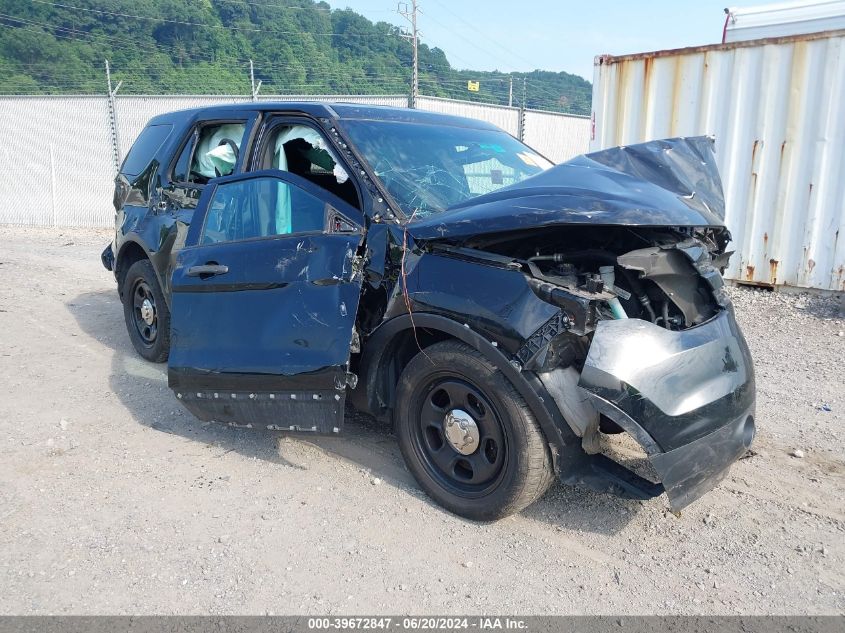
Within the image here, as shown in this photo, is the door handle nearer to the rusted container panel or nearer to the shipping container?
the rusted container panel

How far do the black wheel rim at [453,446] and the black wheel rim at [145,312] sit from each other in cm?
317

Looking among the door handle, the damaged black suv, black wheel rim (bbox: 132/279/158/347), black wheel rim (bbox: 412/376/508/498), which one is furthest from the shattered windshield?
black wheel rim (bbox: 132/279/158/347)

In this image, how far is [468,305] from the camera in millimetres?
3100

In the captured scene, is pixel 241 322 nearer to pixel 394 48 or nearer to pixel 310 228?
pixel 310 228

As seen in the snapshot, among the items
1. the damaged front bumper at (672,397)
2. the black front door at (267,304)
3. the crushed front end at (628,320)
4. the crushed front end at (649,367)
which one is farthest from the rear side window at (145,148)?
the damaged front bumper at (672,397)

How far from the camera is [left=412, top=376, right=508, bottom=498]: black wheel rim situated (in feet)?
10.4

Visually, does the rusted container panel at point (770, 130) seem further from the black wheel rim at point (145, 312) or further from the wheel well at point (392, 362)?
the black wheel rim at point (145, 312)

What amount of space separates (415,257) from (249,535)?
4.98 feet

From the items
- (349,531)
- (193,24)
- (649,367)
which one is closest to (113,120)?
(349,531)

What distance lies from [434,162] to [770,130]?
5.20m

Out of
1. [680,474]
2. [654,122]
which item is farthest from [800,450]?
[654,122]

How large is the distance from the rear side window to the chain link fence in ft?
31.2

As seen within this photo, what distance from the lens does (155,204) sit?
5.53 m

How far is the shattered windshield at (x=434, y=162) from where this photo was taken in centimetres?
370
